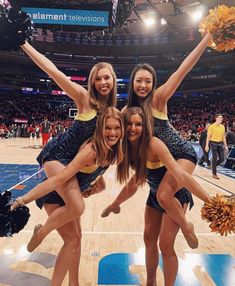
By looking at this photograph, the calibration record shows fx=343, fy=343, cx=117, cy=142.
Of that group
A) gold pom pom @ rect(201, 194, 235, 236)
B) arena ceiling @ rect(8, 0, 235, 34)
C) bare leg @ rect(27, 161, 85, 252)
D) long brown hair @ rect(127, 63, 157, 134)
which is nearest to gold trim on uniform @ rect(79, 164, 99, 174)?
bare leg @ rect(27, 161, 85, 252)

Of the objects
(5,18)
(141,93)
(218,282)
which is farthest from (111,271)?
(5,18)

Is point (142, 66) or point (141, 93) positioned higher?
point (142, 66)

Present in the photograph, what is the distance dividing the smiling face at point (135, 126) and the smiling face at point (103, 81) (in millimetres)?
303

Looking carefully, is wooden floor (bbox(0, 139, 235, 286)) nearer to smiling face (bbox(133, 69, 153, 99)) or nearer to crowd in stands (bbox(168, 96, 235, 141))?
smiling face (bbox(133, 69, 153, 99))

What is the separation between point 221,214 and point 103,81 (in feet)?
3.92

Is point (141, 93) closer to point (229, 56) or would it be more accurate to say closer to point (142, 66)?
point (142, 66)

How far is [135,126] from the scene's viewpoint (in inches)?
92.4

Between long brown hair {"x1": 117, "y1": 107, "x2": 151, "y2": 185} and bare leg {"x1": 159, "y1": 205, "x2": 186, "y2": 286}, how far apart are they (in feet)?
1.19

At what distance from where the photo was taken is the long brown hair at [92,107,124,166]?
227cm

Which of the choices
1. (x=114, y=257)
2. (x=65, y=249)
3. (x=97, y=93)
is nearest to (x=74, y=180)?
(x=65, y=249)

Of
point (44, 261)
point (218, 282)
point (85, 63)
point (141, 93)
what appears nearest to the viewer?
point (141, 93)

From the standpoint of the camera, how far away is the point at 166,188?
237 centimetres

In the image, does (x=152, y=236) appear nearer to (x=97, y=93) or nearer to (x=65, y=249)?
(x=65, y=249)

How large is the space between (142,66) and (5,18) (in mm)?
993
